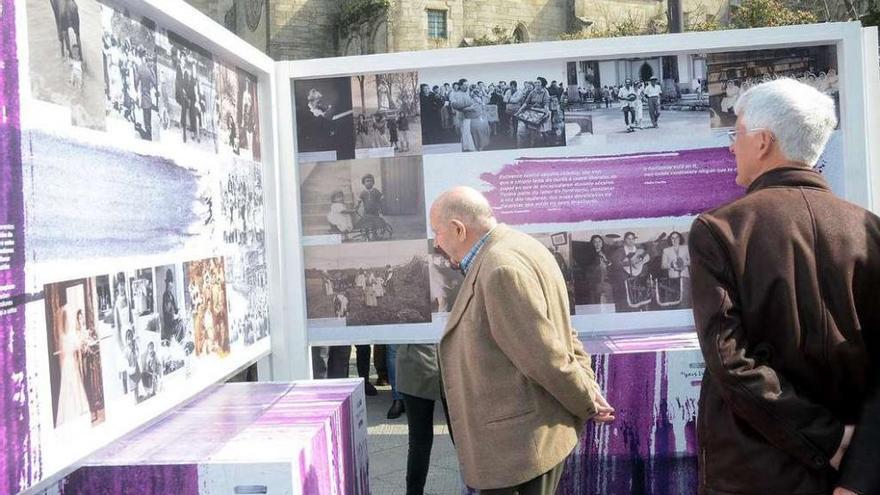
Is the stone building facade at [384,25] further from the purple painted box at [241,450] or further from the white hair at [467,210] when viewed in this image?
the purple painted box at [241,450]

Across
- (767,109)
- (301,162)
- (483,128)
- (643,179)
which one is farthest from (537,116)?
(767,109)

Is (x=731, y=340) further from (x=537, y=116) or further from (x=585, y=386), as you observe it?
(x=537, y=116)

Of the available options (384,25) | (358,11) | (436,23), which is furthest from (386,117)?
(436,23)

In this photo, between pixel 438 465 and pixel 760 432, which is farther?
pixel 438 465

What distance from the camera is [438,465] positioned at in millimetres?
5484

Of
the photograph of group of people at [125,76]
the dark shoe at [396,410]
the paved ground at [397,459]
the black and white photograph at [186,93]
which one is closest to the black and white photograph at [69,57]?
the photograph of group of people at [125,76]

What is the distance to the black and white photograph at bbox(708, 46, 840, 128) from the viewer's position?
346cm

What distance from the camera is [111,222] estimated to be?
1.94 meters

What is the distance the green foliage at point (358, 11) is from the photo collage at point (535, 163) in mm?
31504

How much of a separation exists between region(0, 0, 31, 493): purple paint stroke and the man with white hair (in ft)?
4.90

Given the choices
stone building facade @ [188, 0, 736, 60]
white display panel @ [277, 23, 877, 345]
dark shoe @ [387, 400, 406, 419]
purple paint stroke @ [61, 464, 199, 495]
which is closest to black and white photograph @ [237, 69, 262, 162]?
white display panel @ [277, 23, 877, 345]

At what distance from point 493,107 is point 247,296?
136cm

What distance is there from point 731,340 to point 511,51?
1.95 metres

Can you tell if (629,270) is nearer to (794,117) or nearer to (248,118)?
(794,117)
